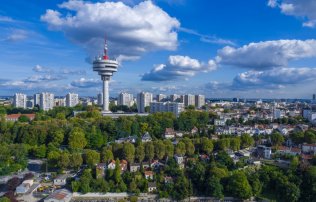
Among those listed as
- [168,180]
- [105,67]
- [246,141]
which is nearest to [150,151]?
[168,180]

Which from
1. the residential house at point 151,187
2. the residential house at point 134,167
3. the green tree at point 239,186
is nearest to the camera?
the green tree at point 239,186

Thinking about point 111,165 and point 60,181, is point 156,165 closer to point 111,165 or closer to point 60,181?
point 111,165

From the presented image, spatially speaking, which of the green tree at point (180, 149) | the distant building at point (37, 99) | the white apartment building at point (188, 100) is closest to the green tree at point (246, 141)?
the green tree at point (180, 149)

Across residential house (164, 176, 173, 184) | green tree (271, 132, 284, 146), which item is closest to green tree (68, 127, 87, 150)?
residential house (164, 176, 173, 184)

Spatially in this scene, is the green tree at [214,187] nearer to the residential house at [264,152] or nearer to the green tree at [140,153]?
the green tree at [140,153]

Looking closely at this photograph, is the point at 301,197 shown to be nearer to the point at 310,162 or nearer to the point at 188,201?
the point at 310,162
